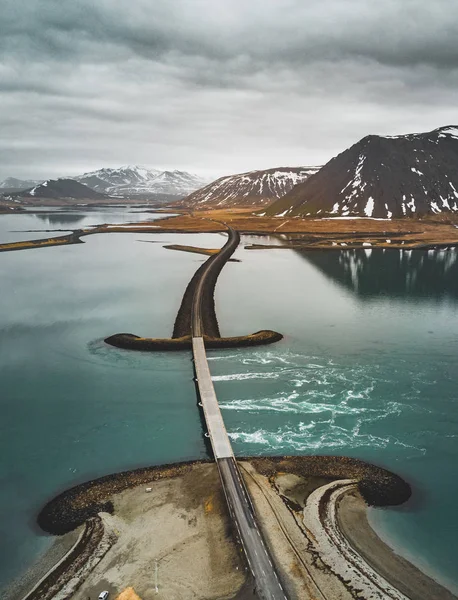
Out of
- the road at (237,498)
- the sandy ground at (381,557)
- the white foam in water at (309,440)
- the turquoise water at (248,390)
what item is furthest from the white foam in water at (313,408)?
the sandy ground at (381,557)

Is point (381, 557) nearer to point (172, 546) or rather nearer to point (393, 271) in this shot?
point (172, 546)

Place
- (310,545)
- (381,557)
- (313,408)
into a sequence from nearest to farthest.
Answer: (381,557)
(310,545)
(313,408)

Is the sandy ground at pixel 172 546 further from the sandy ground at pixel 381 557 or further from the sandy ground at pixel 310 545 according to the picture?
the sandy ground at pixel 381 557

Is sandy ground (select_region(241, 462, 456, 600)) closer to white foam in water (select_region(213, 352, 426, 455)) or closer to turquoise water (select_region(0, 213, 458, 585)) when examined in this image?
turquoise water (select_region(0, 213, 458, 585))

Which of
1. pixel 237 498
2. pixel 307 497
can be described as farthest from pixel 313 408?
pixel 237 498

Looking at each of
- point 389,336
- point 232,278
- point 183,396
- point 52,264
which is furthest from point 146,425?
point 52,264

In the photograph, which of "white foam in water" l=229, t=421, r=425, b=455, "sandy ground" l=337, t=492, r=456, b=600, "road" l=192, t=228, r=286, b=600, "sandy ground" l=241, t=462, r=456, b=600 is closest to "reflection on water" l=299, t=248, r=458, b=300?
"road" l=192, t=228, r=286, b=600
